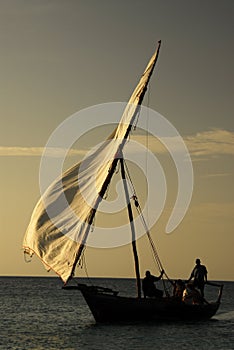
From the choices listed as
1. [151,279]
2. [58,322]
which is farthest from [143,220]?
[58,322]

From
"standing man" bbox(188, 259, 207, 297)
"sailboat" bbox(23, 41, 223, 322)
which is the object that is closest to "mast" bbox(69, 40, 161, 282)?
"sailboat" bbox(23, 41, 223, 322)

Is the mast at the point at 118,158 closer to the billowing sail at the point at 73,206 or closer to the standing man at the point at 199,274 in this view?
the billowing sail at the point at 73,206

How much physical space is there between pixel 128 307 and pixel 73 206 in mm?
4831

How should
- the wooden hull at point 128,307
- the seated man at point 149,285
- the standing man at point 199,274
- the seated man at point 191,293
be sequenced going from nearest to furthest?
1. the wooden hull at point 128,307
2. the seated man at point 149,285
3. the standing man at point 199,274
4. the seated man at point 191,293

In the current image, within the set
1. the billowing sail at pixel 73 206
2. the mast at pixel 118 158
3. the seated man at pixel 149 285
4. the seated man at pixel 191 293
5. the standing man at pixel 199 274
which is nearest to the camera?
the mast at pixel 118 158

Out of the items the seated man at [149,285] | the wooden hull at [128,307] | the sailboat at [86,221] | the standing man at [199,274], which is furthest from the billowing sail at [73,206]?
the standing man at [199,274]

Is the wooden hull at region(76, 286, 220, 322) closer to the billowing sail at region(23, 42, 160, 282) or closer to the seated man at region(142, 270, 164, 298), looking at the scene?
the seated man at region(142, 270, 164, 298)

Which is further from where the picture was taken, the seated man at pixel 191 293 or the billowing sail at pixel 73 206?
the seated man at pixel 191 293

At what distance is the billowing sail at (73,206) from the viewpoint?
36.1 m

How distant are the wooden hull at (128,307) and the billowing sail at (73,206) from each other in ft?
5.85

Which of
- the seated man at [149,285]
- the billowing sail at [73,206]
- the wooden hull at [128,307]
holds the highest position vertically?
the billowing sail at [73,206]

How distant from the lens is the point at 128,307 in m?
37.2

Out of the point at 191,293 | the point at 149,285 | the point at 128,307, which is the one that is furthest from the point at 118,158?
the point at 191,293

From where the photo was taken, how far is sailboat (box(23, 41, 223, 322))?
119 feet
